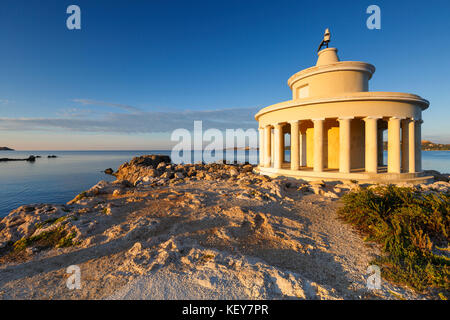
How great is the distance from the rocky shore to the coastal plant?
0.39 metres

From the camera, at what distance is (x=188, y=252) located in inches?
197

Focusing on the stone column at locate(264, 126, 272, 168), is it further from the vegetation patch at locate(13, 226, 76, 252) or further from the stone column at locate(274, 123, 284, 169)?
the vegetation patch at locate(13, 226, 76, 252)

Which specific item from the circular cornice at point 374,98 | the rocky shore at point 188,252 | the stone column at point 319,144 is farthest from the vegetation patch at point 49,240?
the circular cornice at point 374,98

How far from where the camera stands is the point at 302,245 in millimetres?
5312

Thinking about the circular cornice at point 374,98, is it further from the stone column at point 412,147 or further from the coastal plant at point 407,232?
the coastal plant at point 407,232

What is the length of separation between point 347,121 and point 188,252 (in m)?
13.7

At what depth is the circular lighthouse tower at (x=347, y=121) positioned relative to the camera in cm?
1316

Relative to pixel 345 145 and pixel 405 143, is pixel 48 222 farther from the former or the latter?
pixel 405 143

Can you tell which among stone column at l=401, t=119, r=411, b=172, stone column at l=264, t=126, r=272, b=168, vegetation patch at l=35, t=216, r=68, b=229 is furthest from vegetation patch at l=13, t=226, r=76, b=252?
stone column at l=401, t=119, r=411, b=172

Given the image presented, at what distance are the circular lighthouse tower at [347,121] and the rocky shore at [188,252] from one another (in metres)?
6.31

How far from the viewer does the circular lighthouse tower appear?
13.2 metres

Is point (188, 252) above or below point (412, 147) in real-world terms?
below

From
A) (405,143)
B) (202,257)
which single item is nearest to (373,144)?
(405,143)
